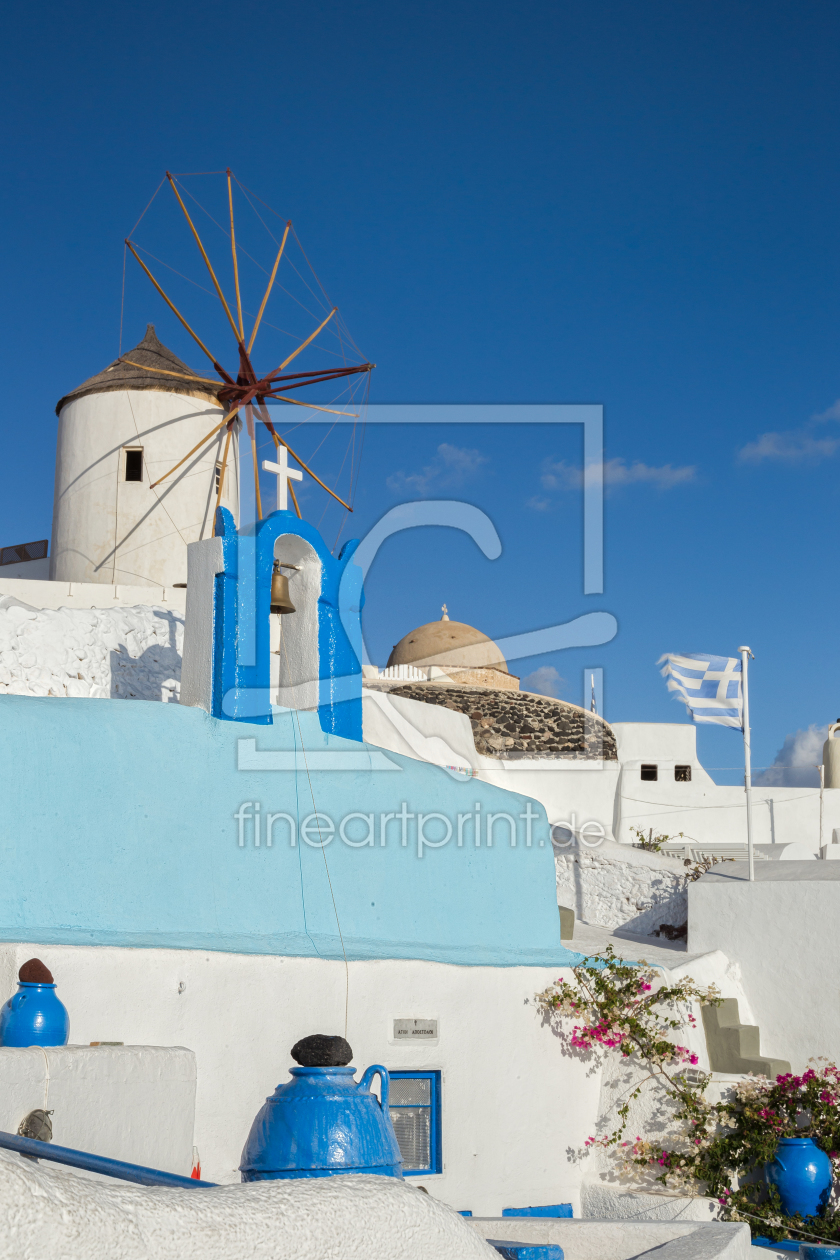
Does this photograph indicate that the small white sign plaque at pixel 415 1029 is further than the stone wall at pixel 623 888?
No

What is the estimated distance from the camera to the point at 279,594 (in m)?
8.91

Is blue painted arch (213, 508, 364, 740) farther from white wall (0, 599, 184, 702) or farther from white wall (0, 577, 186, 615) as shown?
white wall (0, 577, 186, 615)

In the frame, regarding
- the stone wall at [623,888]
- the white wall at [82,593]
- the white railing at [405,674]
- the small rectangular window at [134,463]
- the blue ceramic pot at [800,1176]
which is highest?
the small rectangular window at [134,463]

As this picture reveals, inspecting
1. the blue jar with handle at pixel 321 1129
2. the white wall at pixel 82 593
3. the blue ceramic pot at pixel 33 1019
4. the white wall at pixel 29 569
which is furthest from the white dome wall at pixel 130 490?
the blue jar with handle at pixel 321 1129

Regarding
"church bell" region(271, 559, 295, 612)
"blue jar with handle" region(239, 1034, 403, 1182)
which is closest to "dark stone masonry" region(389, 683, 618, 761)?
"church bell" region(271, 559, 295, 612)

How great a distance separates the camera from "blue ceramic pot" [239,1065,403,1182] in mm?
3908

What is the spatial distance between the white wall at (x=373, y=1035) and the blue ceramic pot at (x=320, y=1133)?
2627 millimetres

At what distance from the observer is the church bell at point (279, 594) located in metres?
8.89

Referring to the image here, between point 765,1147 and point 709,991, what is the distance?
152 centimetres

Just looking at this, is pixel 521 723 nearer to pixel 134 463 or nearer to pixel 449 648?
pixel 449 648

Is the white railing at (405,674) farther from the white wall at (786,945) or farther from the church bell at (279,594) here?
the church bell at (279,594)

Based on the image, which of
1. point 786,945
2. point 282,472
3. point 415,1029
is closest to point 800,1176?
point 786,945

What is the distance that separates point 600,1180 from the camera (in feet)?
28.2

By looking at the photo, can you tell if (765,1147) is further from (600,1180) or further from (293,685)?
(293,685)
